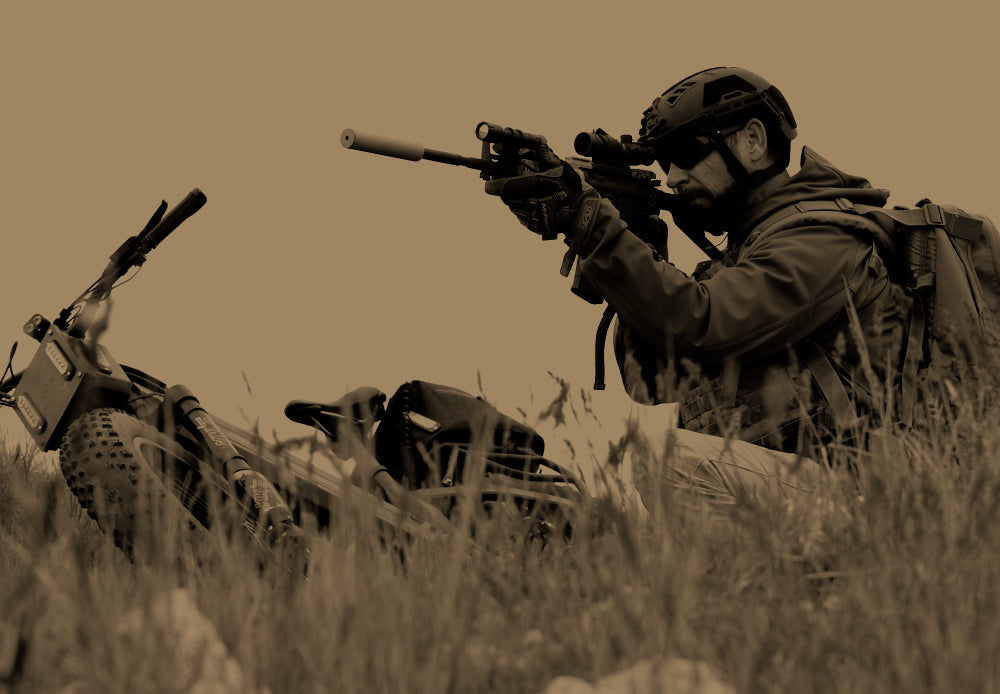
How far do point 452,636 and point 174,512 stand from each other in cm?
73

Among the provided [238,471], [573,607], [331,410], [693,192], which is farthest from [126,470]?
[693,192]

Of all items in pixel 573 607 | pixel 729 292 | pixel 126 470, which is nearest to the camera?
pixel 573 607

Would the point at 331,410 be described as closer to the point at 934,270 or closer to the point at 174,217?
the point at 174,217

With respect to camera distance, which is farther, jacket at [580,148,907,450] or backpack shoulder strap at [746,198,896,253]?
backpack shoulder strap at [746,198,896,253]

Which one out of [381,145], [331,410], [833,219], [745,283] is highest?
[833,219]

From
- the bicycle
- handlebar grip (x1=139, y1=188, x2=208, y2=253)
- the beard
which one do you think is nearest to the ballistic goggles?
the beard

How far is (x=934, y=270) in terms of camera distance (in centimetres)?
511

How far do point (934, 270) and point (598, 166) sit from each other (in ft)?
4.95

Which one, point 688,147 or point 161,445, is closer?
point 161,445

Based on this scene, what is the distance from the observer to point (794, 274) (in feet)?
16.1

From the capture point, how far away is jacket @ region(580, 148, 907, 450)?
4879mm

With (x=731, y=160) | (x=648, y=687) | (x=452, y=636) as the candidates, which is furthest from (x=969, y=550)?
(x=731, y=160)

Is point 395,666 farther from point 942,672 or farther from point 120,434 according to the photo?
point 120,434

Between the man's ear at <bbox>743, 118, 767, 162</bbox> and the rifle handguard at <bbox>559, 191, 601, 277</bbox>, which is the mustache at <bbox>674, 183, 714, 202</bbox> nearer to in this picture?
the man's ear at <bbox>743, 118, 767, 162</bbox>
